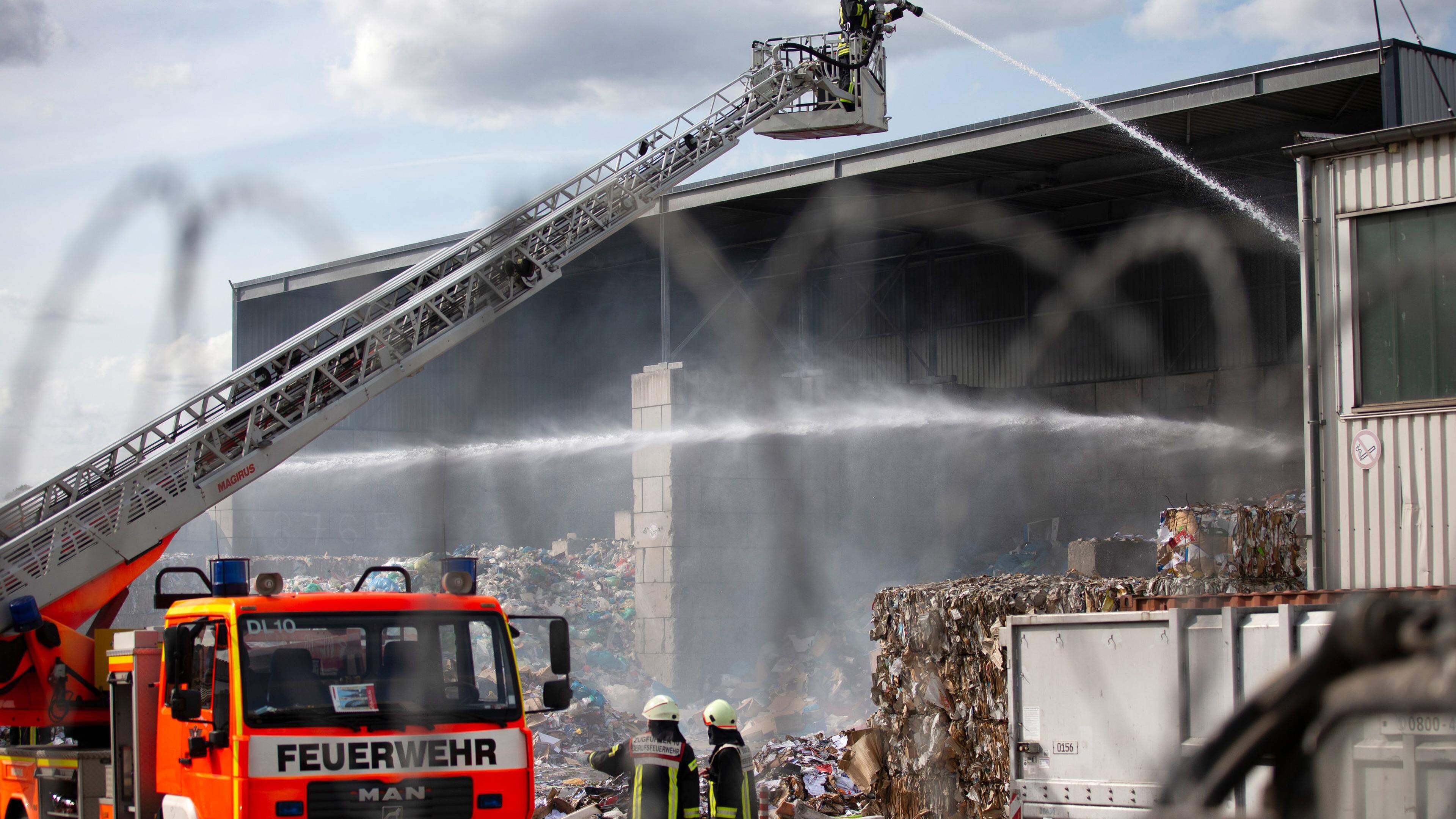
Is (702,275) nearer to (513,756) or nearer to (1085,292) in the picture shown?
(1085,292)

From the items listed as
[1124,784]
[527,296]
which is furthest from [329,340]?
[1124,784]

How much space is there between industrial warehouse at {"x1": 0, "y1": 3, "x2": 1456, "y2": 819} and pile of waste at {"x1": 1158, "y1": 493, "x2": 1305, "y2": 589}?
0.14 ft

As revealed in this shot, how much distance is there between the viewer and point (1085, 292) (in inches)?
1145

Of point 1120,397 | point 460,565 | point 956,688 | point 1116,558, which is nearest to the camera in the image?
point 460,565

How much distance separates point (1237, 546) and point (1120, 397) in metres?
16.5

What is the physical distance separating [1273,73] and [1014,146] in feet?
14.4

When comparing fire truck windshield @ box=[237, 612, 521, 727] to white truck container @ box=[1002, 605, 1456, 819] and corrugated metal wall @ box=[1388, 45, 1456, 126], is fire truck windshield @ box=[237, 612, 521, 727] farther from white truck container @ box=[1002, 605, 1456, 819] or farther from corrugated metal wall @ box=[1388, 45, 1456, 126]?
corrugated metal wall @ box=[1388, 45, 1456, 126]

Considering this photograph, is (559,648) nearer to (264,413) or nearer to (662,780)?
(662,780)

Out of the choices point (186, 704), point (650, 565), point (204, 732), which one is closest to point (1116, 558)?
point (650, 565)

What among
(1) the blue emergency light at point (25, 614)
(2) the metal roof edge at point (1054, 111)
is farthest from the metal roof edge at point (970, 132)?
(1) the blue emergency light at point (25, 614)

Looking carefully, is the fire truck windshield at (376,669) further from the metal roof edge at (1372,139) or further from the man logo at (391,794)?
the metal roof edge at (1372,139)

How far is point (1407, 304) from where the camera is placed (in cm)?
1035

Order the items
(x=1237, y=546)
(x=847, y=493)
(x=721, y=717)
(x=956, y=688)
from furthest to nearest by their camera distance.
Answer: (x=847, y=493) → (x=1237, y=546) → (x=956, y=688) → (x=721, y=717)

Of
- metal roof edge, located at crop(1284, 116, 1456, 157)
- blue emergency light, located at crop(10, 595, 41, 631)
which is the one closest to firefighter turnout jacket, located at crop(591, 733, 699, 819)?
blue emergency light, located at crop(10, 595, 41, 631)
